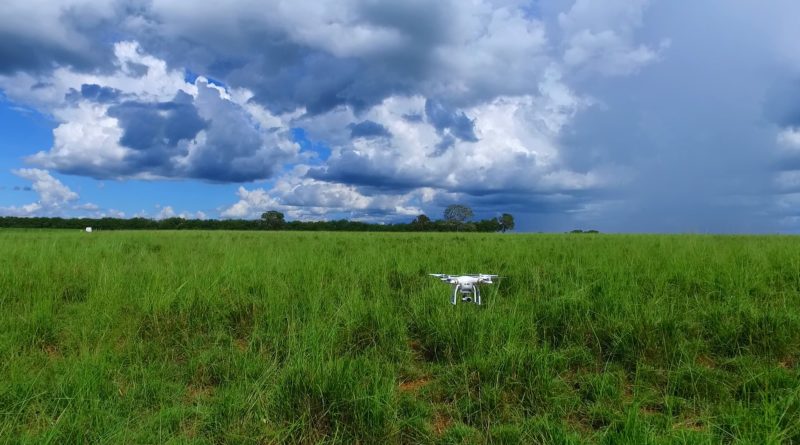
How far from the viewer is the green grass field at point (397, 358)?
3553 millimetres

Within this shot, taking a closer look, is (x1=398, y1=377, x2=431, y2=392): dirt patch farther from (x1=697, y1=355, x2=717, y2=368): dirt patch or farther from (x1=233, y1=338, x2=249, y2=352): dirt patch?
(x1=697, y1=355, x2=717, y2=368): dirt patch

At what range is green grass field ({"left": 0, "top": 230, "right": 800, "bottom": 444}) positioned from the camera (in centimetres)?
355

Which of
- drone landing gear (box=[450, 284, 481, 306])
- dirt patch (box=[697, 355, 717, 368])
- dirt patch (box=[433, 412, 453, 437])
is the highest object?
drone landing gear (box=[450, 284, 481, 306])

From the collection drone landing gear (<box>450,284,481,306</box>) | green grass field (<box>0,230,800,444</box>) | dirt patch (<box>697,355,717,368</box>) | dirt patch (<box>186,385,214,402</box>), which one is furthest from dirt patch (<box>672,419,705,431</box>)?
dirt patch (<box>186,385,214,402</box>)

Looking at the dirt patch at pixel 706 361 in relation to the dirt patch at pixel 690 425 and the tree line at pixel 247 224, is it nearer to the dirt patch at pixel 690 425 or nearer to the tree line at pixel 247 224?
the dirt patch at pixel 690 425

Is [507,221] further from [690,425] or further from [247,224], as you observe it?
[690,425]

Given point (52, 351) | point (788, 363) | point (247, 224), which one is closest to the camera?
point (788, 363)

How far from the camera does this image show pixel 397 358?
473 cm

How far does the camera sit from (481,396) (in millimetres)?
3898

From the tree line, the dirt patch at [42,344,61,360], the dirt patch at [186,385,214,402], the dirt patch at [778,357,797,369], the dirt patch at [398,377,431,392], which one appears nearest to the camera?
the dirt patch at [186,385,214,402]

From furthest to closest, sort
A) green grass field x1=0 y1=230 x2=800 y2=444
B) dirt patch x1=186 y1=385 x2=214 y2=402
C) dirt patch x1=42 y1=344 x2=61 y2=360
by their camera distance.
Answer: dirt patch x1=42 y1=344 x2=61 y2=360 < dirt patch x1=186 y1=385 x2=214 y2=402 < green grass field x1=0 y1=230 x2=800 y2=444

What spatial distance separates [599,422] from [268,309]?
372 cm

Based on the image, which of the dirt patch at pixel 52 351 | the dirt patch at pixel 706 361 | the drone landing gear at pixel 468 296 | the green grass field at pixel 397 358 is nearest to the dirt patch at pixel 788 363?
the green grass field at pixel 397 358

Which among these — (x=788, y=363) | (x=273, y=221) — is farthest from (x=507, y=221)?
(x=788, y=363)
